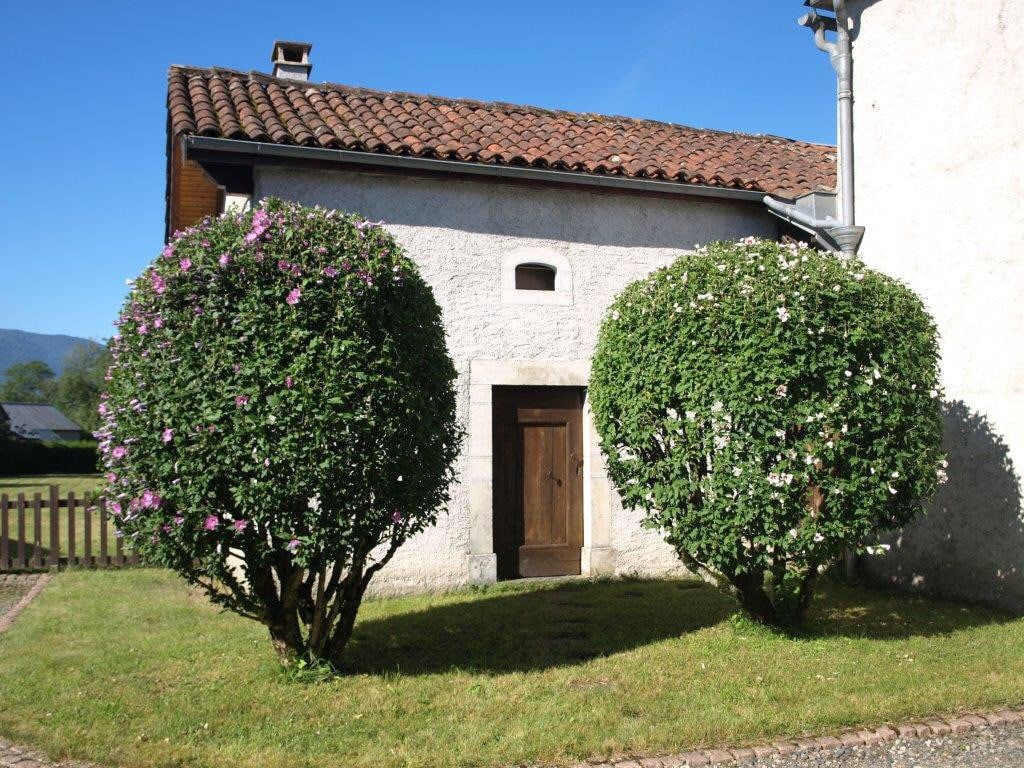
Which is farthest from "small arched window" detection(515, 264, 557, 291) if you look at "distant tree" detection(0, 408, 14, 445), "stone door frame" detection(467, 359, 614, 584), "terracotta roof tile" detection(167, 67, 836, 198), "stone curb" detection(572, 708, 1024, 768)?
"distant tree" detection(0, 408, 14, 445)

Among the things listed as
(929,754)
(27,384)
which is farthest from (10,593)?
(27,384)

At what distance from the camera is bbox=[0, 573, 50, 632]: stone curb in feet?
25.7

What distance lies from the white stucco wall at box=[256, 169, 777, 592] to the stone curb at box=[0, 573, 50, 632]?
320 cm

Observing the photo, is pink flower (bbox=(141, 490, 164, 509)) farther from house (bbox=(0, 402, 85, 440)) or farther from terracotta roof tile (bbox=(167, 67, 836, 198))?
house (bbox=(0, 402, 85, 440))

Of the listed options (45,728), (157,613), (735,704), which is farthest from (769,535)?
(157,613)

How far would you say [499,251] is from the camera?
30.3 ft

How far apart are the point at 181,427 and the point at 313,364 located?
2.68 feet

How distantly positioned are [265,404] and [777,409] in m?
3.33

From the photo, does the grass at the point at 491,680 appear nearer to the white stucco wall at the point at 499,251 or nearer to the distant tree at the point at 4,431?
the white stucco wall at the point at 499,251

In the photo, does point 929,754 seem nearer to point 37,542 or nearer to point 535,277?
point 535,277

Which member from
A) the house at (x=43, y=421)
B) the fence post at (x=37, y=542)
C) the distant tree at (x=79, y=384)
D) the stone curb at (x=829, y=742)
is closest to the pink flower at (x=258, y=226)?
the stone curb at (x=829, y=742)

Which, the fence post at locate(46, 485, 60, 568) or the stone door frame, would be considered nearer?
the stone door frame

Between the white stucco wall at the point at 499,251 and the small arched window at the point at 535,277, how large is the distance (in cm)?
20

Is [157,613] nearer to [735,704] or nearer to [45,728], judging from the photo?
[45,728]
